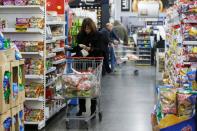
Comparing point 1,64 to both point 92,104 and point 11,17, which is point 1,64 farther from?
point 92,104

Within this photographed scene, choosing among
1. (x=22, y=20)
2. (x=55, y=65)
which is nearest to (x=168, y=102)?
(x=22, y=20)

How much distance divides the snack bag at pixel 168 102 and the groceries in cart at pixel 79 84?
3335 millimetres

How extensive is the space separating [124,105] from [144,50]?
10.3 metres

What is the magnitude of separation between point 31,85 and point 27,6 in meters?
1.29

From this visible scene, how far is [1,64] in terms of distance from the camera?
468cm

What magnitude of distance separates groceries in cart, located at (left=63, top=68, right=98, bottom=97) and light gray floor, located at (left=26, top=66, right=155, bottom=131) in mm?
587

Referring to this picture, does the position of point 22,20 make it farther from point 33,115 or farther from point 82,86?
point 33,115

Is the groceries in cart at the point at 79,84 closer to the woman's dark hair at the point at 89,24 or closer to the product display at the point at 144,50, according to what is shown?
the woman's dark hair at the point at 89,24

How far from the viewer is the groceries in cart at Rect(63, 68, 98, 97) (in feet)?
24.1

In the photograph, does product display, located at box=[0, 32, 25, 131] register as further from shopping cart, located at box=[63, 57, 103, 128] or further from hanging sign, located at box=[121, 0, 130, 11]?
hanging sign, located at box=[121, 0, 130, 11]

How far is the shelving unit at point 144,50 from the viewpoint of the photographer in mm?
19580

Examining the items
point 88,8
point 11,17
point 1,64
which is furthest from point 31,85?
point 88,8

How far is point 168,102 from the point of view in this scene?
4.05 metres

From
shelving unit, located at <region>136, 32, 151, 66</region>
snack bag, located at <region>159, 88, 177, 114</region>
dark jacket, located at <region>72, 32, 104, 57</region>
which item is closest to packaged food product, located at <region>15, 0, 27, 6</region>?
dark jacket, located at <region>72, 32, 104, 57</region>
